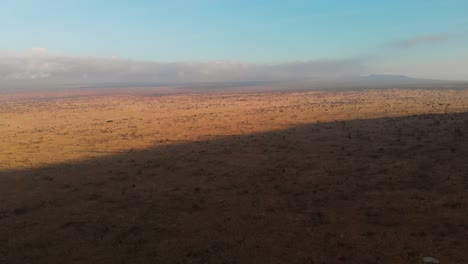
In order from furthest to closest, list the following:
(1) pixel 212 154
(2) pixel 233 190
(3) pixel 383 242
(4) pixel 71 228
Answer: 1. (1) pixel 212 154
2. (2) pixel 233 190
3. (4) pixel 71 228
4. (3) pixel 383 242

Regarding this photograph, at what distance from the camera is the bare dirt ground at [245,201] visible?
8188mm

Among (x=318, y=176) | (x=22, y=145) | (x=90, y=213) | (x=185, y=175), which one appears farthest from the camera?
(x=22, y=145)

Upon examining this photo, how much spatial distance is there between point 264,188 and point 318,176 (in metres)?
2.17

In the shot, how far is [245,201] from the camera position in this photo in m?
11.4

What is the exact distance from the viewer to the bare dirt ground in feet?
26.9

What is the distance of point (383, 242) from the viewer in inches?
324

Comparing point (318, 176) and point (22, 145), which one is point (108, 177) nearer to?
point (318, 176)

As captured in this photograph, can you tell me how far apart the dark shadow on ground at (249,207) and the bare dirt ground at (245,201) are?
37 millimetres

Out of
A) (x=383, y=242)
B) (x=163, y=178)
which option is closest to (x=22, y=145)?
(x=163, y=178)

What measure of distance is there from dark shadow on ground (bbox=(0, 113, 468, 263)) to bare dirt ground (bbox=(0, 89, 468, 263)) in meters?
0.04

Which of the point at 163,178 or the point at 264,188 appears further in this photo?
the point at 163,178

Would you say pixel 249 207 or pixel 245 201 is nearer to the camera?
pixel 249 207

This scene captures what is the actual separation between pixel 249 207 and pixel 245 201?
57cm

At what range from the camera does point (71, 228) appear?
9781 mm
